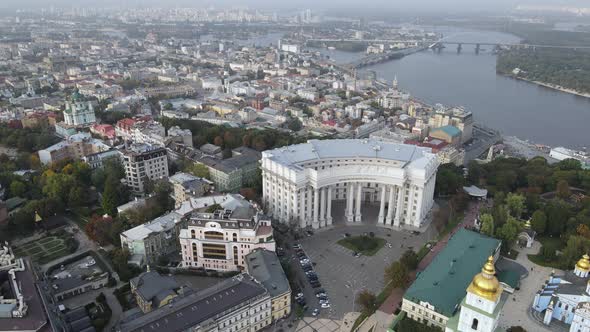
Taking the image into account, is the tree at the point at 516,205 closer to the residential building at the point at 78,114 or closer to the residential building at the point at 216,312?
the residential building at the point at 216,312

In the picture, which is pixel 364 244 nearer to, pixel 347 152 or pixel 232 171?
pixel 347 152

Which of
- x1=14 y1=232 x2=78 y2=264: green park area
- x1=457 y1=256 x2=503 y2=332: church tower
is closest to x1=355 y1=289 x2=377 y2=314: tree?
x1=457 y1=256 x2=503 y2=332: church tower

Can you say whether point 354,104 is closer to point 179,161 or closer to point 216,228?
point 179,161

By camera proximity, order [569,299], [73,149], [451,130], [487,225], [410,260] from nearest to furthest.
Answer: [569,299] < [410,260] < [487,225] < [73,149] < [451,130]

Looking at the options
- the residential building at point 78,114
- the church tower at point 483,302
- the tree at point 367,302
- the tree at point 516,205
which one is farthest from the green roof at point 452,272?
the residential building at point 78,114

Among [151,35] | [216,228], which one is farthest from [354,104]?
[151,35]

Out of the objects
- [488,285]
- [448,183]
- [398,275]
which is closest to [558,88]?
[448,183]
